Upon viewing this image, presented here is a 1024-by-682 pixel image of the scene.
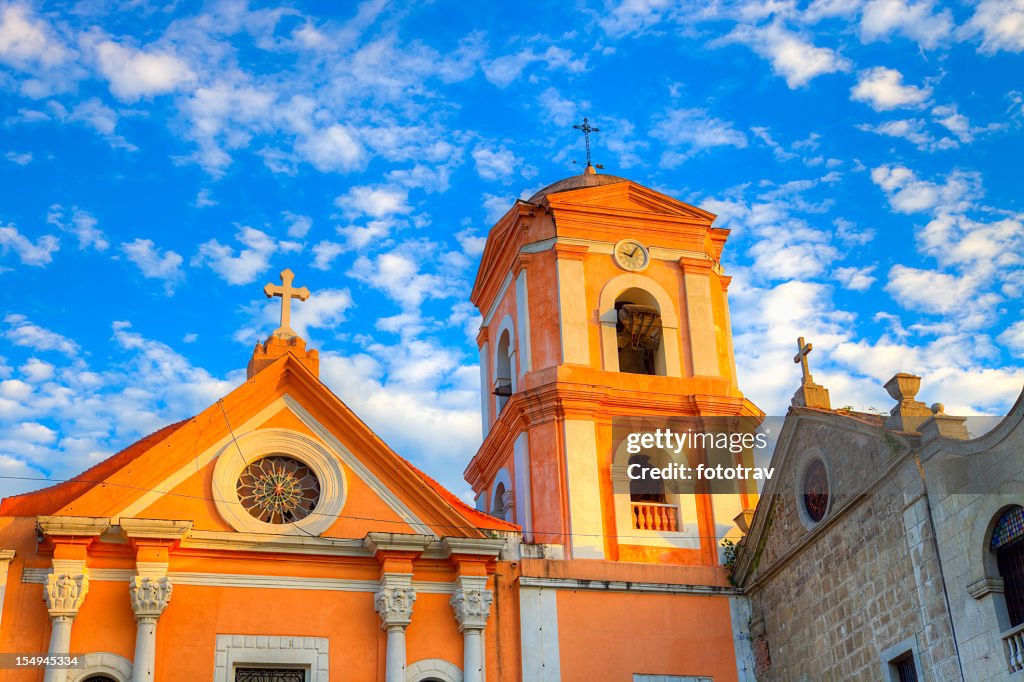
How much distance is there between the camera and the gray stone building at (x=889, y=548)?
12977mm

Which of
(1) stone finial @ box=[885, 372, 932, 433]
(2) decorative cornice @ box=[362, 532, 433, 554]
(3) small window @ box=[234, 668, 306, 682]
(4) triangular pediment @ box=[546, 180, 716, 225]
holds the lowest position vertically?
(3) small window @ box=[234, 668, 306, 682]

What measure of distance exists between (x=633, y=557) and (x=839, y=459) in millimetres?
4463

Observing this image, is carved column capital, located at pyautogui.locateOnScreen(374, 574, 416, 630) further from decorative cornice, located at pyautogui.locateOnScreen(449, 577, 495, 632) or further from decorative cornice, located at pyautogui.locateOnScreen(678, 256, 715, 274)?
decorative cornice, located at pyautogui.locateOnScreen(678, 256, 715, 274)

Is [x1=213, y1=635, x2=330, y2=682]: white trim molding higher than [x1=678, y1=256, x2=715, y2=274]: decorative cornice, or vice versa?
[x1=678, y1=256, x2=715, y2=274]: decorative cornice

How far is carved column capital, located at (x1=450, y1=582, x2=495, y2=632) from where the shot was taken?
17234mm

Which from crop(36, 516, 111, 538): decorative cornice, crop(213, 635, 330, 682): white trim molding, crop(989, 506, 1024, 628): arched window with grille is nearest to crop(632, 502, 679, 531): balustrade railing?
crop(213, 635, 330, 682): white trim molding

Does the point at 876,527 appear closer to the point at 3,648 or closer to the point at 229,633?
the point at 229,633

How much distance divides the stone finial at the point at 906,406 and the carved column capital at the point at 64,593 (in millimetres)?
10077

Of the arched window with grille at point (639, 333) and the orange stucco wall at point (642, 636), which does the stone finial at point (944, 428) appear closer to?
the orange stucco wall at point (642, 636)

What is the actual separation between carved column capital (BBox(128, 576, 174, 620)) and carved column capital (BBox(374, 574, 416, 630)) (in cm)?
275

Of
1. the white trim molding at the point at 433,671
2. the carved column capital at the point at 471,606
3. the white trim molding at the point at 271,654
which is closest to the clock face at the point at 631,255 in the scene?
the carved column capital at the point at 471,606

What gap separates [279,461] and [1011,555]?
9.78 metres

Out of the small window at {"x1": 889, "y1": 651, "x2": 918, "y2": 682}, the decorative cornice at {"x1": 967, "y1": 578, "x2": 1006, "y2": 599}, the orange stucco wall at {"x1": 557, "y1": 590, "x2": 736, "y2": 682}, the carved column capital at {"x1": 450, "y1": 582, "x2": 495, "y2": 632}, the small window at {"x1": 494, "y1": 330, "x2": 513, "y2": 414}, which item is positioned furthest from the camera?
the small window at {"x1": 494, "y1": 330, "x2": 513, "y2": 414}

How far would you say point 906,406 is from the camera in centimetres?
1470
